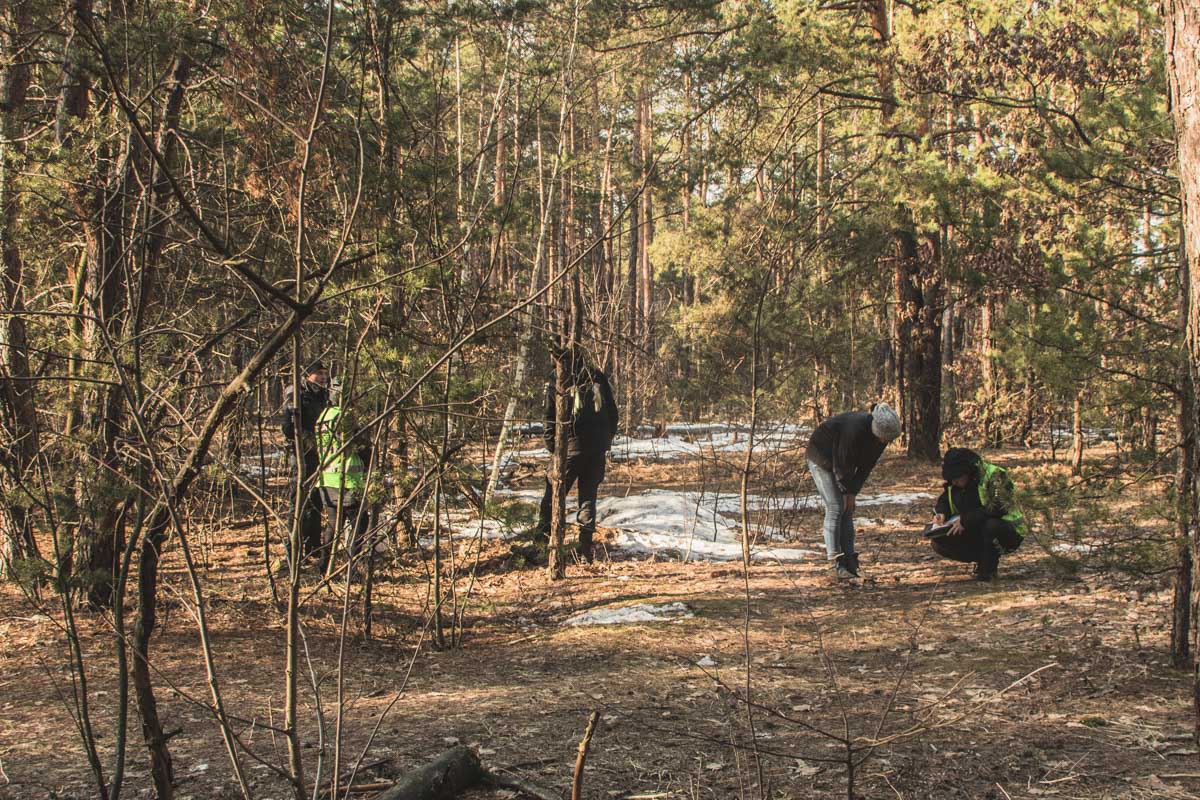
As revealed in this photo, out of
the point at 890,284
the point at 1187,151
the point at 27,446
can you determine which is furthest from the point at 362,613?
the point at 890,284

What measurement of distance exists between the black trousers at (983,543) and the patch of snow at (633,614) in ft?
6.94

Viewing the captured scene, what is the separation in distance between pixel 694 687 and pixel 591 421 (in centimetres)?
327

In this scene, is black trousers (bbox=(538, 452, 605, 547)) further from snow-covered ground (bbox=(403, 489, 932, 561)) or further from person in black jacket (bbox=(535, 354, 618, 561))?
snow-covered ground (bbox=(403, 489, 932, 561))

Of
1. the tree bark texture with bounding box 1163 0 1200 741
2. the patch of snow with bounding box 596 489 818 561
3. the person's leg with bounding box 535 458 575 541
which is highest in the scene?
the tree bark texture with bounding box 1163 0 1200 741

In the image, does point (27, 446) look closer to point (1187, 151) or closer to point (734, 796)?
point (734, 796)

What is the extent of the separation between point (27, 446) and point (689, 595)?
4.72m

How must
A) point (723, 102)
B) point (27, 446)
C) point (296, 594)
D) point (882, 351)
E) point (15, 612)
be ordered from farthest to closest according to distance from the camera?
point (882, 351) → point (723, 102) → point (27, 446) → point (15, 612) → point (296, 594)

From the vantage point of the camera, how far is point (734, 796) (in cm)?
328

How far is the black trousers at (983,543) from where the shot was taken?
664 cm

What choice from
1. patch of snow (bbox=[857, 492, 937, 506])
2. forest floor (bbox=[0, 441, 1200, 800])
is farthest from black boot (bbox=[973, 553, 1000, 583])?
patch of snow (bbox=[857, 492, 937, 506])

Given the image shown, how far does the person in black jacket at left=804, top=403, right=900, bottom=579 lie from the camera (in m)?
6.69

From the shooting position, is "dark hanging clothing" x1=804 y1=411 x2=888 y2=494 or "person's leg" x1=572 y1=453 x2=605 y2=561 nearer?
"dark hanging clothing" x1=804 y1=411 x2=888 y2=494

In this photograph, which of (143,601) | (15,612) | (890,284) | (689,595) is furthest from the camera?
(890,284)

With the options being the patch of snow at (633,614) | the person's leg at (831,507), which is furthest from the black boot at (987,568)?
the patch of snow at (633,614)
